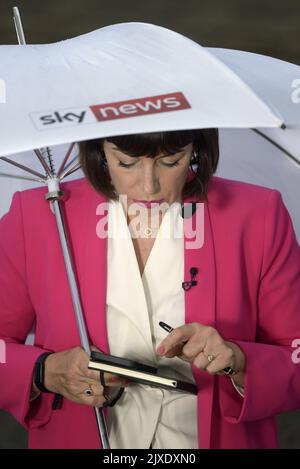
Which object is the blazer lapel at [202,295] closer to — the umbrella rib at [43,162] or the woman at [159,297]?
the woman at [159,297]

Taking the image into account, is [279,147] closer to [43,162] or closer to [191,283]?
[191,283]

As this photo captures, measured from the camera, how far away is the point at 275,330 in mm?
2730

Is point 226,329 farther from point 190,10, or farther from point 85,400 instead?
point 190,10

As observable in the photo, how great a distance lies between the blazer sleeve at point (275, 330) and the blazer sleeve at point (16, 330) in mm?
495

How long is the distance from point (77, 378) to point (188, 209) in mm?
529

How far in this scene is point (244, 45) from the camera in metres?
7.24

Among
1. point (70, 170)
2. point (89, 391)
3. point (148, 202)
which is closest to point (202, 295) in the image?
point (148, 202)

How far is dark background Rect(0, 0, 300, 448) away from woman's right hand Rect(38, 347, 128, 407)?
4.83 metres

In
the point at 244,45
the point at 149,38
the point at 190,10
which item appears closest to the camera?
the point at 149,38

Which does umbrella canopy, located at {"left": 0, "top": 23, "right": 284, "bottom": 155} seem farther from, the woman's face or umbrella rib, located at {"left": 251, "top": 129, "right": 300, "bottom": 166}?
umbrella rib, located at {"left": 251, "top": 129, "right": 300, "bottom": 166}

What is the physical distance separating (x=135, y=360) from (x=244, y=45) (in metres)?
4.95

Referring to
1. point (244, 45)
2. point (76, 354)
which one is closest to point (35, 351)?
point (76, 354)

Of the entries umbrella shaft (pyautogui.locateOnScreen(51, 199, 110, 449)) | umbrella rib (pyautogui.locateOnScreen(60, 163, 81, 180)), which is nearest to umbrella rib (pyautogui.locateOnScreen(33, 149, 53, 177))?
umbrella rib (pyautogui.locateOnScreen(60, 163, 81, 180))

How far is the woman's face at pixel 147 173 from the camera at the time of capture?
2.48 metres
